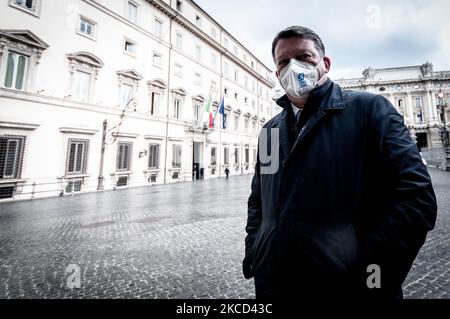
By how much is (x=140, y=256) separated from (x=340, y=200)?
4.26 m

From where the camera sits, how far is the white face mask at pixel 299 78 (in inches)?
59.5

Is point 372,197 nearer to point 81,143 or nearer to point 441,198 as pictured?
point 441,198

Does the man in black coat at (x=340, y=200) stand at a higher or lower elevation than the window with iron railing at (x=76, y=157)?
lower

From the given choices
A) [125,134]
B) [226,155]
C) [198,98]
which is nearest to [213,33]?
[198,98]

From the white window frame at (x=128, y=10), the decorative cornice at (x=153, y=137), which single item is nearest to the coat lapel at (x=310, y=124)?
the decorative cornice at (x=153, y=137)

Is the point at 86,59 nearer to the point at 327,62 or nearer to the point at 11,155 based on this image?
the point at 11,155

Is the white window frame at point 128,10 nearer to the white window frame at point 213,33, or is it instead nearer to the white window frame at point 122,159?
the white window frame at point 122,159

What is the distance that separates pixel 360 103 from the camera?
1329 millimetres

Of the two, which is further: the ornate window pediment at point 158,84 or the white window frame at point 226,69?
the white window frame at point 226,69

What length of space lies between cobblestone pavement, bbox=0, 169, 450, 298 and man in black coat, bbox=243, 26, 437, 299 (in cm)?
214

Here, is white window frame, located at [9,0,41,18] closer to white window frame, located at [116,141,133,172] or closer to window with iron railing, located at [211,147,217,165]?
white window frame, located at [116,141,133,172]
